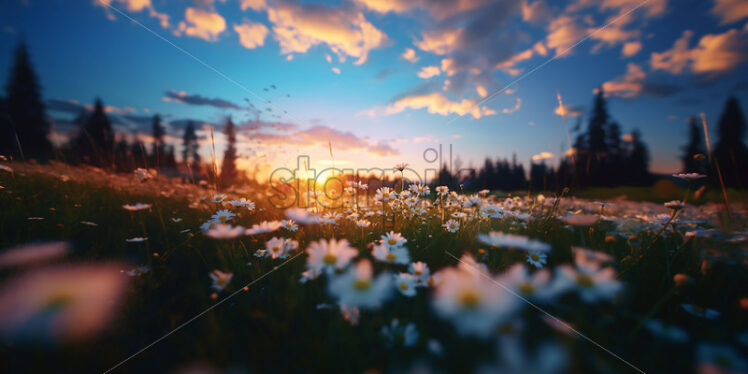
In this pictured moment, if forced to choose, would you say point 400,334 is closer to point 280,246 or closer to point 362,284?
point 362,284

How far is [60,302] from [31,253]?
0.91 meters

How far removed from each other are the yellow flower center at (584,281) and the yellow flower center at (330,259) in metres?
1.33

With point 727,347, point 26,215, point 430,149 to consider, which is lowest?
point 727,347

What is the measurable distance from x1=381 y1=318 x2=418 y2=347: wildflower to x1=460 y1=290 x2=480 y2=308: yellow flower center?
0.91 ft

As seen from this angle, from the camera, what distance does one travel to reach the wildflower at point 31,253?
178 cm

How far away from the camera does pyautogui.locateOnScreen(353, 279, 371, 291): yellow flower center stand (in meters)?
1.25

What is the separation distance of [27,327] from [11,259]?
1077 mm

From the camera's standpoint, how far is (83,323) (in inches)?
51.9

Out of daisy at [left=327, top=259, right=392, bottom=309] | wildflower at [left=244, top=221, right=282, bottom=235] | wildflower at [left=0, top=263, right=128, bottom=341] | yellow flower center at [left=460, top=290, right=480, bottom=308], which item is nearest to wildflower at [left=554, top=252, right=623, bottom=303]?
yellow flower center at [left=460, top=290, right=480, bottom=308]

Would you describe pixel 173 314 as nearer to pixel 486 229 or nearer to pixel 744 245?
pixel 486 229

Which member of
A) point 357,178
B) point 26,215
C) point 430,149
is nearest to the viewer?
point 26,215

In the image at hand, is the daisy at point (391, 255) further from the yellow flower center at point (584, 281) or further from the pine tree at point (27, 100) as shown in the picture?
the pine tree at point (27, 100)

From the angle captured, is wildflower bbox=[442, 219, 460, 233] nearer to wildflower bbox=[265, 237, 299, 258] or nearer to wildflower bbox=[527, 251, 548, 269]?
wildflower bbox=[527, 251, 548, 269]


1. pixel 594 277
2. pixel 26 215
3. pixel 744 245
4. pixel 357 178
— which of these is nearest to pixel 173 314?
pixel 594 277
